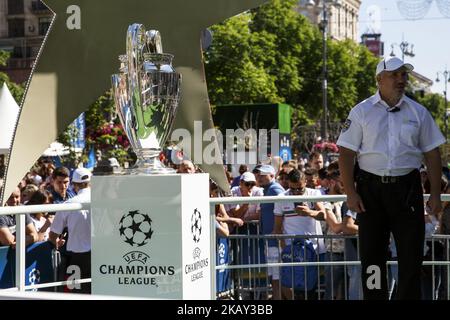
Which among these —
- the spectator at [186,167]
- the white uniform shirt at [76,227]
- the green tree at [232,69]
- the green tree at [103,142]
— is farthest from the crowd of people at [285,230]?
the green tree at [232,69]

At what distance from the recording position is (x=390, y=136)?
206 inches

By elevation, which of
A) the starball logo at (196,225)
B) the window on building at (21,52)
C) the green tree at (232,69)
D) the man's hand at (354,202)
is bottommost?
the starball logo at (196,225)

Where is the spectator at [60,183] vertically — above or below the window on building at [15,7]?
below

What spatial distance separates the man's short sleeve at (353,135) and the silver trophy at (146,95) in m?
1.31

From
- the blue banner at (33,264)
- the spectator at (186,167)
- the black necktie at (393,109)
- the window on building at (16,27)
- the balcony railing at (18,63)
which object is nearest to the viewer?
the black necktie at (393,109)

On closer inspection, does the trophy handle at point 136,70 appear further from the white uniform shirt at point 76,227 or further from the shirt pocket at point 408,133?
the white uniform shirt at point 76,227

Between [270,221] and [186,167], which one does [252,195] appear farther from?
[270,221]

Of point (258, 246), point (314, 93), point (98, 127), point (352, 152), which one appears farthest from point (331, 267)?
point (314, 93)

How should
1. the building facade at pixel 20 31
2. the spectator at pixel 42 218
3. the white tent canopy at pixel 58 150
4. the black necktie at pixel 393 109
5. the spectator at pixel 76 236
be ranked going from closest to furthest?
1. the black necktie at pixel 393 109
2. the spectator at pixel 76 236
3. the spectator at pixel 42 218
4. the white tent canopy at pixel 58 150
5. the building facade at pixel 20 31

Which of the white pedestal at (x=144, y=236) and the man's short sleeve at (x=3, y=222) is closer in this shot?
the white pedestal at (x=144, y=236)

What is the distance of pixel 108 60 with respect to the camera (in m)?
6.52

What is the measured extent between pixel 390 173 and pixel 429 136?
0.37m

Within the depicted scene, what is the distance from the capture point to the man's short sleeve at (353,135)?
531 cm

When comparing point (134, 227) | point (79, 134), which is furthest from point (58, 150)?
point (134, 227)
